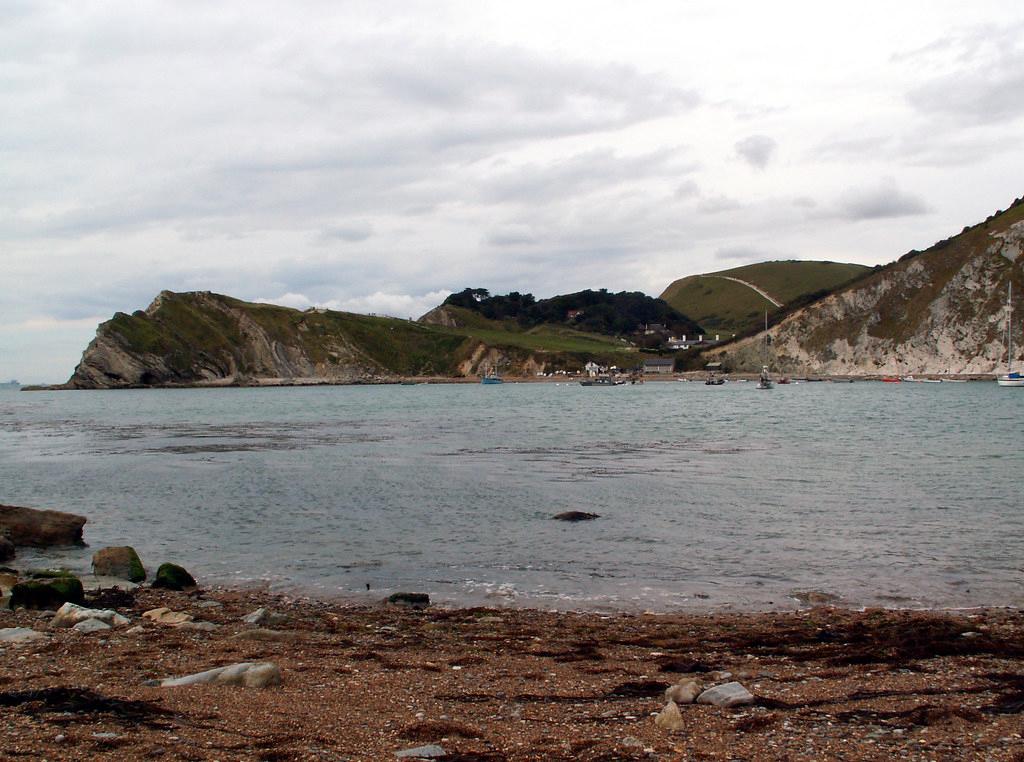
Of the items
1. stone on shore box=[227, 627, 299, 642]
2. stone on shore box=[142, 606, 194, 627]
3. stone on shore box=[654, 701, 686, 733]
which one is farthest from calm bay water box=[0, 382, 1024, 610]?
stone on shore box=[654, 701, 686, 733]

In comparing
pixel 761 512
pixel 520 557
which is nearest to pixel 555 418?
pixel 761 512

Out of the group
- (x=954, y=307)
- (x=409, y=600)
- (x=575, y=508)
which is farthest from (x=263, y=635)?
(x=954, y=307)

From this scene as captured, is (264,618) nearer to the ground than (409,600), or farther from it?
farther from it

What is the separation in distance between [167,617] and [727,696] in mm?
10812

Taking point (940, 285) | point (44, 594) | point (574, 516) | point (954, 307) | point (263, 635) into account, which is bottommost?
point (574, 516)

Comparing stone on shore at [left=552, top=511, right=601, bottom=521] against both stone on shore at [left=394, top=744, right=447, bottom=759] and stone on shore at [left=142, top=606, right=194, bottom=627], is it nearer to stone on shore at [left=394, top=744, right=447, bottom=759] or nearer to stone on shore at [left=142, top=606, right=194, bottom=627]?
stone on shore at [left=142, top=606, right=194, bottom=627]

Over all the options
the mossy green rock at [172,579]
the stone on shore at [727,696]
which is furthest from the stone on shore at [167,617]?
the stone on shore at [727,696]

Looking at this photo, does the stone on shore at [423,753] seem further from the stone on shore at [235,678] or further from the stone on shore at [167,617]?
the stone on shore at [167,617]

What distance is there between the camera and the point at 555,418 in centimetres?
8819

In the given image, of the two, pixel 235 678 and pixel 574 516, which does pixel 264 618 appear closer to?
pixel 235 678

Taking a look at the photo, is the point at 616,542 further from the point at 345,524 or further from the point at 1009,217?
the point at 1009,217

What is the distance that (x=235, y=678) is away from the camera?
10547 mm

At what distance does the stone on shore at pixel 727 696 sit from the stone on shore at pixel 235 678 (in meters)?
5.37

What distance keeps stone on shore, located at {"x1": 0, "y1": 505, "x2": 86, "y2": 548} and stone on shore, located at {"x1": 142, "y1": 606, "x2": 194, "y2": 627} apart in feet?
37.8
